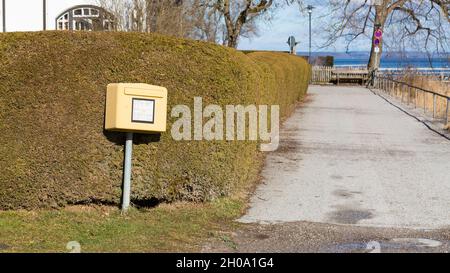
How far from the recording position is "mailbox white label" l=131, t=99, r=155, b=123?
7.37 metres

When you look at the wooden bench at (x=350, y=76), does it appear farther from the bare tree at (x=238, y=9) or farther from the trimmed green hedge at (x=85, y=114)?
the trimmed green hedge at (x=85, y=114)

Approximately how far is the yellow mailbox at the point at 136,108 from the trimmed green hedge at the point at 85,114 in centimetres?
22

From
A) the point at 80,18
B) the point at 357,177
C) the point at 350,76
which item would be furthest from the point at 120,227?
the point at 350,76

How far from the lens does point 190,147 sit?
771cm

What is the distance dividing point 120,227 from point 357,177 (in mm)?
4204

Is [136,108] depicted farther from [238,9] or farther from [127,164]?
[238,9]

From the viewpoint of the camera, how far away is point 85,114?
7.50 m

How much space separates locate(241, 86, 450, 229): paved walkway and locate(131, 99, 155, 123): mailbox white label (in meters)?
1.49

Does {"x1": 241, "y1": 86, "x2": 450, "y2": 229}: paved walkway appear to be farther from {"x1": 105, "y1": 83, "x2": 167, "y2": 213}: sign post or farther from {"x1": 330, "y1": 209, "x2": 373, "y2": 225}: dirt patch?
{"x1": 105, "y1": 83, "x2": 167, "y2": 213}: sign post

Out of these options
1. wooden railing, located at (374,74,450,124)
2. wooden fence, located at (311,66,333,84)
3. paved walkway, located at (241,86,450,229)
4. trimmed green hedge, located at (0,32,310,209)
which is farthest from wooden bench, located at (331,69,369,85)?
trimmed green hedge, located at (0,32,310,209)

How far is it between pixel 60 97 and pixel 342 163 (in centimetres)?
517

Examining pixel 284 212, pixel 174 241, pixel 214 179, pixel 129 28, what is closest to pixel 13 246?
pixel 174 241

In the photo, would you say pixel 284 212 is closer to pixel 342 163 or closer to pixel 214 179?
pixel 214 179
